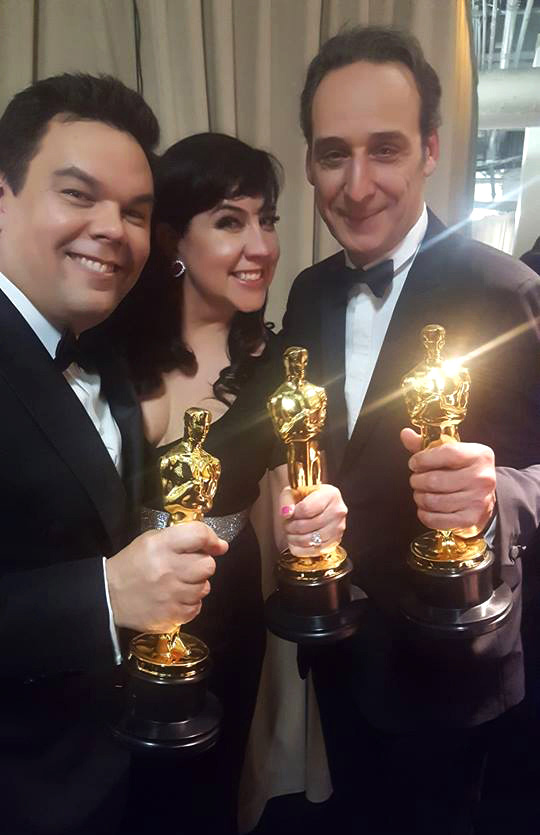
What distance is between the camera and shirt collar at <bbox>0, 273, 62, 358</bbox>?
2.27 ft

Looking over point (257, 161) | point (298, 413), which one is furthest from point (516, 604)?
point (257, 161)

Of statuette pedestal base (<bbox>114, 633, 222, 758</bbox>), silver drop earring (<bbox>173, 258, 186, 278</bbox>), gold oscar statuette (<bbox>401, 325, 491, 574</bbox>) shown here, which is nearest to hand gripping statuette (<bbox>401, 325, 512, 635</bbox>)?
gold oscar statuette (<bbox>401, 325, 491, 574</bbox>)

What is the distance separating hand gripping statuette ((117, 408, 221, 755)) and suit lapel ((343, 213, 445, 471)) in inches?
8.4

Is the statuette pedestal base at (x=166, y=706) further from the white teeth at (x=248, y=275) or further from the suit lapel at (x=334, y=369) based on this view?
the white teeth at (x=248, y=275)

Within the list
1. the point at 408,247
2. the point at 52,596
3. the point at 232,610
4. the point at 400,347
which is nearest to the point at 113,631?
the point at 52,596

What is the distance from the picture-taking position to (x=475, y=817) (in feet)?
3.03

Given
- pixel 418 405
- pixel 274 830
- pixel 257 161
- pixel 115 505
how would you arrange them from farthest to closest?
pixel 274 830, pixel 257 161, pixel 115 505, pixel 418 405

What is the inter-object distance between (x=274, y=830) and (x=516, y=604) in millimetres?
641

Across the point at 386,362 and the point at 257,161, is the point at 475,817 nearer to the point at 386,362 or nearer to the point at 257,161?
the point at 386,362

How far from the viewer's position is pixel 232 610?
925mm

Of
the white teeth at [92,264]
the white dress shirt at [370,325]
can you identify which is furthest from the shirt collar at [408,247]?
the white teeth at [92,264]

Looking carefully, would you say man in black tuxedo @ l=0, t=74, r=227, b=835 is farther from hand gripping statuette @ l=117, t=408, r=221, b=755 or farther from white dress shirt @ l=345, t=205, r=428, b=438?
white dress shirt @ l=345, t=205, r=428, b=438

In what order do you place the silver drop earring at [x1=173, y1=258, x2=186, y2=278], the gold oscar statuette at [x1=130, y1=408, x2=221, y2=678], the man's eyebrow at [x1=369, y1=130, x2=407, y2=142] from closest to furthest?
the gold oscar statuette at [x1=130, y1=408, x2=221, y2=678] < the man's eyebrow at [x1=369, y1=130, x2=407, y2=142] < the silver drop earring at [x1=173, y1=258, x2=186, y2=278]

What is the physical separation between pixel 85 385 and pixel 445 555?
0.42m
